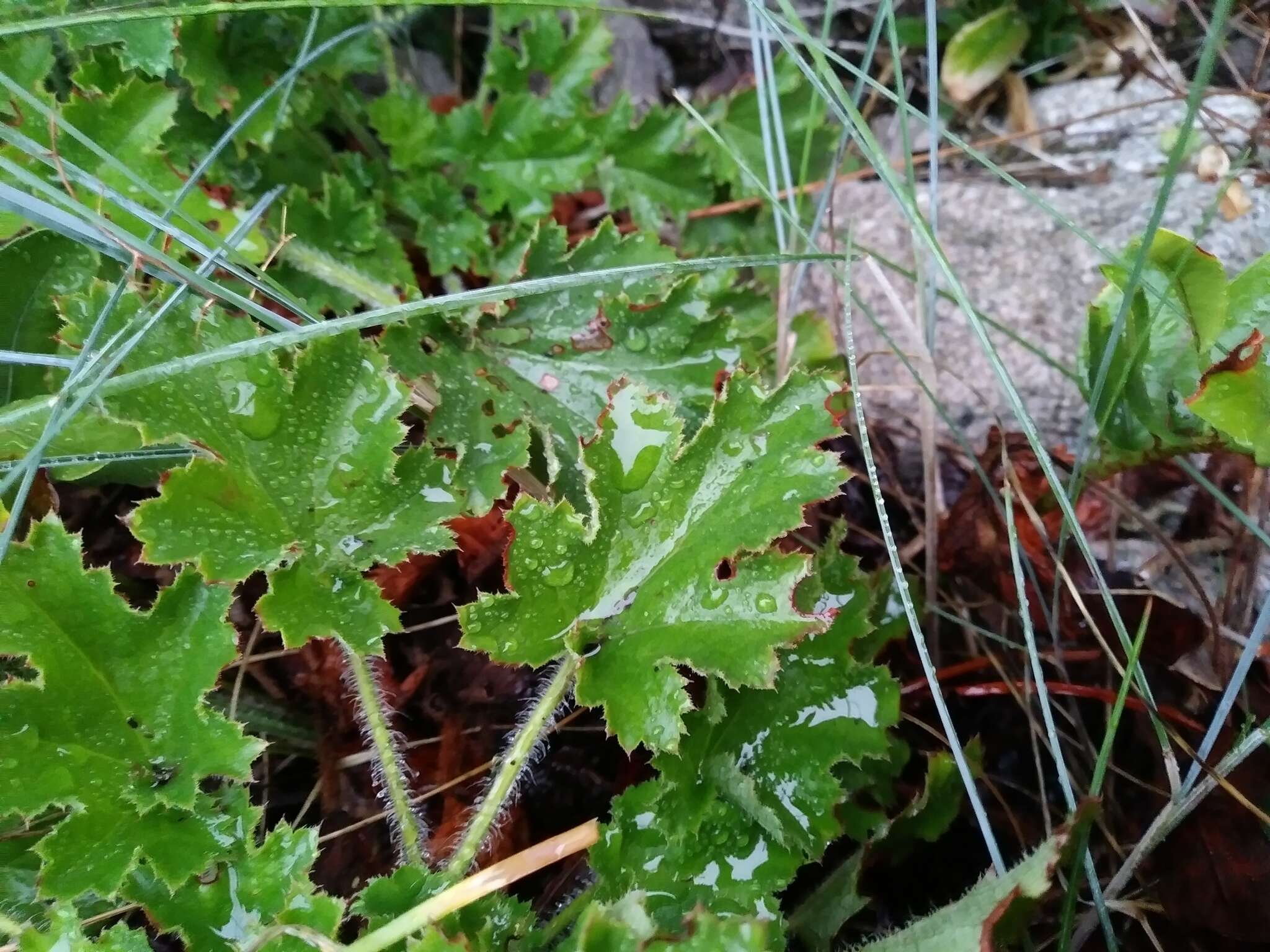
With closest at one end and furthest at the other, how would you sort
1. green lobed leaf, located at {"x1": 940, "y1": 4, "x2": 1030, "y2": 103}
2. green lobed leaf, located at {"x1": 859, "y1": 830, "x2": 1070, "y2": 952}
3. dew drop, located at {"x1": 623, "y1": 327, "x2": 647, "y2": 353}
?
1. green lobed leaf, located at {"x1": 859, "y1": 830, "x2": 1070, "y2": 952}
2. dew drop, located at {"x1": 623, "y1": 327, "x2": 647, "y2": 353}
3. green lobed leaf, located at {"x1": 940, "y1": 4, "x2": 1030, "y2": 103}

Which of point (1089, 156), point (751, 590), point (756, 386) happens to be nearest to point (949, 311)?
point (1089, 156)

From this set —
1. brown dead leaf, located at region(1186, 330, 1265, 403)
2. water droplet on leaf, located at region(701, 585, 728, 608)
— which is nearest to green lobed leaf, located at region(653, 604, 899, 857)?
water droplet on leaf, located at region(701, 585, 728, 608)

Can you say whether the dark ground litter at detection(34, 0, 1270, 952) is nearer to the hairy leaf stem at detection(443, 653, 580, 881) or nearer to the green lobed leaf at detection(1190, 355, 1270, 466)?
the hairy leaf stem at detection(443, 653, 580, 881)

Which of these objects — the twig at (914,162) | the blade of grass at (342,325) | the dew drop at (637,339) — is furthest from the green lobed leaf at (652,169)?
the blade of grass at (342,325)

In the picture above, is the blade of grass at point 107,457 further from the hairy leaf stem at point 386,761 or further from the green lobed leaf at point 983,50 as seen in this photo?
the green lobed leaf at point 983,50

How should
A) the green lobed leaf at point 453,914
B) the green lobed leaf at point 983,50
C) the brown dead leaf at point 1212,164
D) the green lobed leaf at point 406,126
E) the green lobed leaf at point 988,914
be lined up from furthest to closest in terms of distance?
the green lobed leaf at point 983,50 < the brown dead leaf at point 1212,164 < the green lobed leaf at point 406,126 < the green lobed leaf at point 453,914 < the green lobed leaf at point 988,914

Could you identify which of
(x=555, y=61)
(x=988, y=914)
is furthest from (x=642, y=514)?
(x=555, y=61)

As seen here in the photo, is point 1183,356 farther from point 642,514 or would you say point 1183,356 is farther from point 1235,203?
point 1235,203
